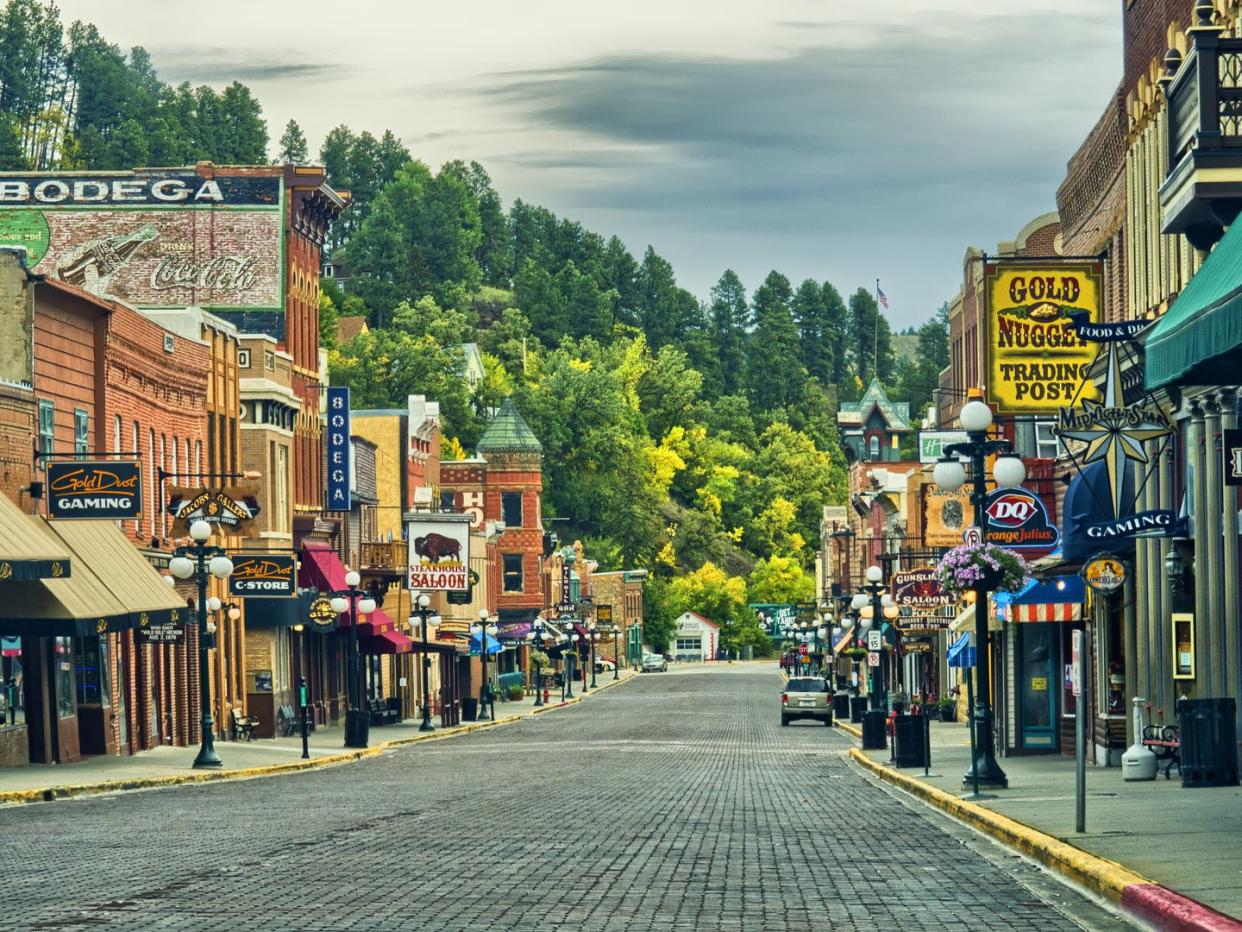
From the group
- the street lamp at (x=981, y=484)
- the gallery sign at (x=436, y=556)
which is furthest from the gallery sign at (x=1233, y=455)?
the gallery sign at (x=436, y=556)

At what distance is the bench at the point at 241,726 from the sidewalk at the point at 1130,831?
80.3ft

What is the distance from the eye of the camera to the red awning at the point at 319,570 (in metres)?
62.1

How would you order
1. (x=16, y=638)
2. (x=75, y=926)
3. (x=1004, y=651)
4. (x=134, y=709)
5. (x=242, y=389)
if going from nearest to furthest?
(x=75, y=926) < (x=16, y=638) < (x=1004, y=651) < (x=134, y=709) < (x=242, y=389)

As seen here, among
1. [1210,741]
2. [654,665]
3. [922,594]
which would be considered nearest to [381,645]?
[922,594]

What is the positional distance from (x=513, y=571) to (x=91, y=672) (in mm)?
77434

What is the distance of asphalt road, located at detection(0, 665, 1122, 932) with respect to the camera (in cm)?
1466

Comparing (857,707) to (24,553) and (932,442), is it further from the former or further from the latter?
(24,553)

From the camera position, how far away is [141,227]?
6794 cm

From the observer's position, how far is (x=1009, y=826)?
21406 millimetres

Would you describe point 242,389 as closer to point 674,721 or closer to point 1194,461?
point 674,721

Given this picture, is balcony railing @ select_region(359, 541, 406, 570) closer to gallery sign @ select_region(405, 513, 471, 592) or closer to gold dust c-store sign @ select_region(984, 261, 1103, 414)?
gallery sign @ select_region(405, 513, 471, 592)

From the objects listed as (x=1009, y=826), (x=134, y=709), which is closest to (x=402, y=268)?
(x=134, y=709)

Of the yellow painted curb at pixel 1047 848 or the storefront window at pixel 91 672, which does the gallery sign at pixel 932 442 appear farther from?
the yellow painted curb at pixel 1047 848

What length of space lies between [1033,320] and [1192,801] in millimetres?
11974
